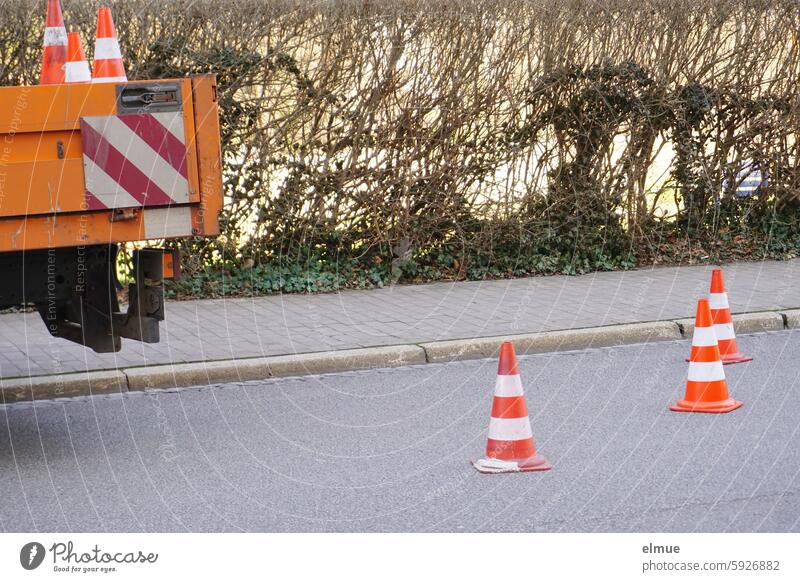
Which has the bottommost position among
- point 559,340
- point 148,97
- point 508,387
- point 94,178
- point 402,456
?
point 402,456

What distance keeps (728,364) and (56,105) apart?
494 centimetres

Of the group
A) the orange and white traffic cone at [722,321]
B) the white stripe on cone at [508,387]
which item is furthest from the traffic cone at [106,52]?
the orange and white traffic cone at [722,321]

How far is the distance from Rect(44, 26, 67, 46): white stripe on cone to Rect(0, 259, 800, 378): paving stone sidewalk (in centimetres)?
216

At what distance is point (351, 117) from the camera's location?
35.9 ft

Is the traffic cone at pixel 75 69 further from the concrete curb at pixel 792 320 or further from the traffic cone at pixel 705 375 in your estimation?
the concrete curb at pixel 792 320

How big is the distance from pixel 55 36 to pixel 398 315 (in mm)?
3859

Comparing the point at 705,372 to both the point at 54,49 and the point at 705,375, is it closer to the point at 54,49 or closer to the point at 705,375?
the point at 705,375

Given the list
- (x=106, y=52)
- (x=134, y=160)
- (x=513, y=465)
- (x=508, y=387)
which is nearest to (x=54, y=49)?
(x=106, y=52)

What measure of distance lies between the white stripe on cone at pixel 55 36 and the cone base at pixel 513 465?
361 cm

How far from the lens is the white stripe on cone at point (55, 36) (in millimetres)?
6828

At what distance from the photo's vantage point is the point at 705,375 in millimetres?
6777

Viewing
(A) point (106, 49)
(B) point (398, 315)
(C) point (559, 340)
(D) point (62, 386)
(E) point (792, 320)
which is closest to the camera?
(A) point (106, 49)

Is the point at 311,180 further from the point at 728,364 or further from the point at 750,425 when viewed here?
the point at 750,425

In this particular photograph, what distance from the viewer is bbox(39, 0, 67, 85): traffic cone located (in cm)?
689
